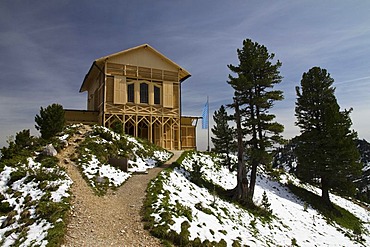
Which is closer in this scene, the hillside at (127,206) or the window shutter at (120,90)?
the hillside at (127,206)

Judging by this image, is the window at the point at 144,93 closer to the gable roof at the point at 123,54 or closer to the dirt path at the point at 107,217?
the gable roof at the point at 123,54

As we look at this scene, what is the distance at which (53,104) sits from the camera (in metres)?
20.2

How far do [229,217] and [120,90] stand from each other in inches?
807

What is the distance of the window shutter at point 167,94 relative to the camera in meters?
32.4

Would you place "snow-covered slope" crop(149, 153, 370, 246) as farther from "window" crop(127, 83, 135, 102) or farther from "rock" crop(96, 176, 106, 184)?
"window" crop(127, 83, 135, 102)

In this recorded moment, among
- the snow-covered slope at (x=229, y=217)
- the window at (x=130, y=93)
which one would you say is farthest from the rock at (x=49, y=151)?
the window at (x=130, y=93)

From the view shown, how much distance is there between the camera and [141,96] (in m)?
31.6

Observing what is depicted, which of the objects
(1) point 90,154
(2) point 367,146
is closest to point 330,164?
(1) point 90,154

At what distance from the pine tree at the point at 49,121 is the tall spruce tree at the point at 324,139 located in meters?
21.6

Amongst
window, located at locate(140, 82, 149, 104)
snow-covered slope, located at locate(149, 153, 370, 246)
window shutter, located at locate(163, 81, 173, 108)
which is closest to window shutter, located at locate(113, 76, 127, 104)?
window, located at locate(140, 82, 149, 104)

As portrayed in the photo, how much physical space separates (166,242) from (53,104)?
1532 cm

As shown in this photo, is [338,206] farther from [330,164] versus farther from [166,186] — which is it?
[166,186]

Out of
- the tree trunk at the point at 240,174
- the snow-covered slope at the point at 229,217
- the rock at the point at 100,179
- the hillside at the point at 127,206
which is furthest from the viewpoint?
the tree trunk at the point at 240,174

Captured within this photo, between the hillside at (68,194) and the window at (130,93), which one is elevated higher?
the window at (130,93)
